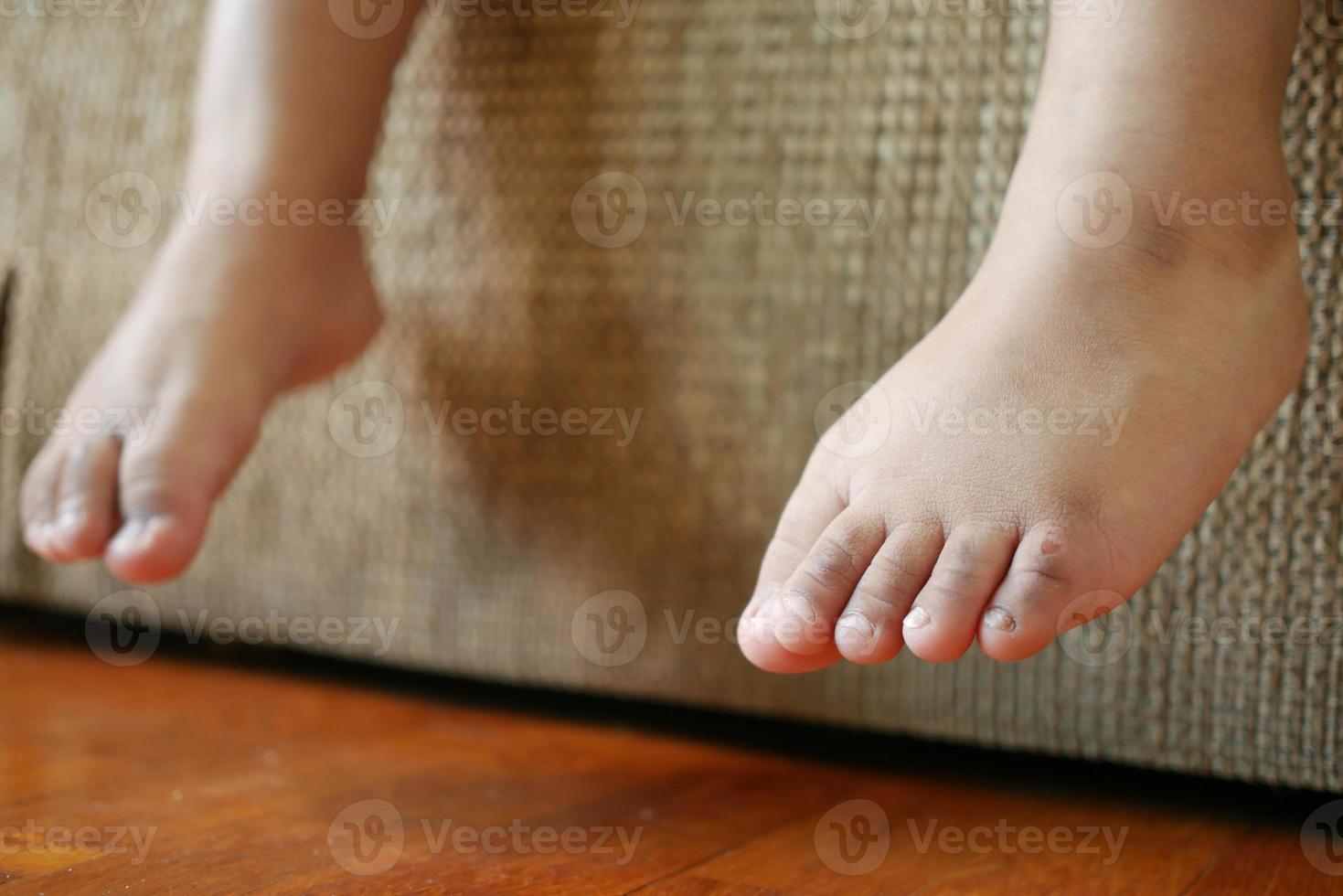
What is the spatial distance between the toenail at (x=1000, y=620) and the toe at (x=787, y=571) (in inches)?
2.4

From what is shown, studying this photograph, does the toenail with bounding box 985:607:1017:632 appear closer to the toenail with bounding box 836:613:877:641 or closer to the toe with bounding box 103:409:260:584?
the toenail with bounding box 836:613:877:641

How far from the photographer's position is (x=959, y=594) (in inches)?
18.1

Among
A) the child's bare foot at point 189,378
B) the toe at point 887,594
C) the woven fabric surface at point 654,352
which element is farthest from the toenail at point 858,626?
the child's bare foot at point 189,378

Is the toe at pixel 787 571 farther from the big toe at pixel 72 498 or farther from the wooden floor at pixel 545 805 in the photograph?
the big toe at pixel 72 498

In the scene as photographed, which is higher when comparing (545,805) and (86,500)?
(86,500)

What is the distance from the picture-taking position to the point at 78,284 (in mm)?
844

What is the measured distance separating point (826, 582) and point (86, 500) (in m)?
0.38

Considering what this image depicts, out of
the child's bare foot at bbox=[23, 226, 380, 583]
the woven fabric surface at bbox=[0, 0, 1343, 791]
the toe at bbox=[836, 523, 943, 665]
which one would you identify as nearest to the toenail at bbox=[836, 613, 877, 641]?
the toe at bbox=[836, 523, 943, 665]

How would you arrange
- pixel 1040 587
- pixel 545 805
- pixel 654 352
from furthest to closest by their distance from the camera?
pixel 654 352 < pixel 545 805 < pixel 1040 587

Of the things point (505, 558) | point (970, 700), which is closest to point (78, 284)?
point (505, 558)

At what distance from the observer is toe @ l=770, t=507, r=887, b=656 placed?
47cm

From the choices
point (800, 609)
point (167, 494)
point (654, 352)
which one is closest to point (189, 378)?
point (167, 494)

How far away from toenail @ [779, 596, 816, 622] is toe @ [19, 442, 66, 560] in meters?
0.38

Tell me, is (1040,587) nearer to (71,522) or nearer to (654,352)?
(654,352)
